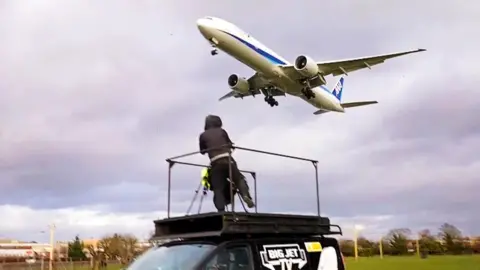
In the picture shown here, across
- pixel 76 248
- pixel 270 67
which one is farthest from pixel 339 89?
→ pixel 76 248

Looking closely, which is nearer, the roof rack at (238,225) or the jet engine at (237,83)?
the roof rack at (238,225)

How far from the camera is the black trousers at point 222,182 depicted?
6.93 meters

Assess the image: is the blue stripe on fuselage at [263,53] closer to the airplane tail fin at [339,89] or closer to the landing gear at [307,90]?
the landing gear at [307,90]

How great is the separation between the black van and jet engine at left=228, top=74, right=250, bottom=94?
82.4 feet

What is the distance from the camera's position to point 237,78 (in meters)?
31.6

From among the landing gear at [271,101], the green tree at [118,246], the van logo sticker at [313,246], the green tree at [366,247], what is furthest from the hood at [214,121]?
the green tree at [366,247]

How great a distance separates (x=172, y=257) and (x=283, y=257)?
1.19 meters

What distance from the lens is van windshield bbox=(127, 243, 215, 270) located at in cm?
553

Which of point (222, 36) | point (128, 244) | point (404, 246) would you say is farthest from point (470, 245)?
point (222, 36)

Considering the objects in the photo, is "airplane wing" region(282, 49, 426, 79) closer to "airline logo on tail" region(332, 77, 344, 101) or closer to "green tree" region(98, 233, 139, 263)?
"airline logo on tail" region(332, 77, 344, 101)

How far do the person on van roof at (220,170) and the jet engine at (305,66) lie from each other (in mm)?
21134

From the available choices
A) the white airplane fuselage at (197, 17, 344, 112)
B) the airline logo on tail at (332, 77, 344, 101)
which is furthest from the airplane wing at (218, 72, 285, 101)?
the airline logo on tail at (332, 77, 344, 101)

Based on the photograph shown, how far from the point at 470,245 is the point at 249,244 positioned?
86424 millimetres

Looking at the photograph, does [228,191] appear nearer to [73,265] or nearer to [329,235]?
[329,235]
